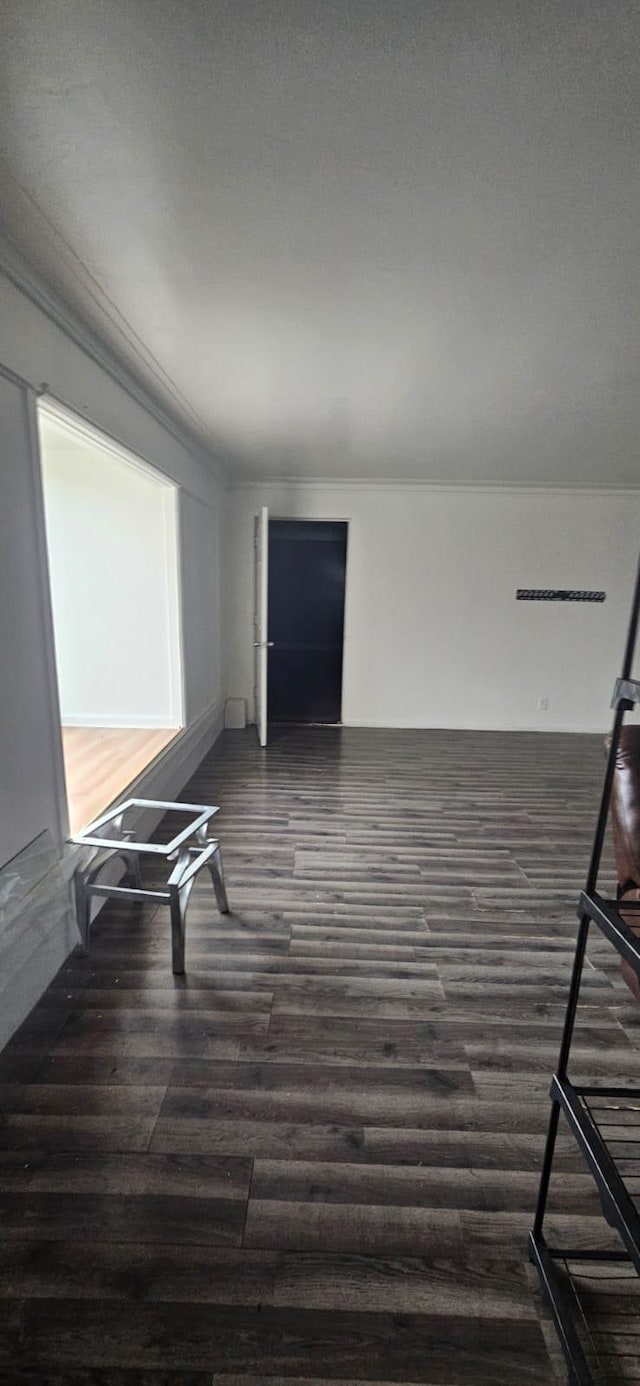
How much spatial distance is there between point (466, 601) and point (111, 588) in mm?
3335

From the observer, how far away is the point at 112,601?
3.87m

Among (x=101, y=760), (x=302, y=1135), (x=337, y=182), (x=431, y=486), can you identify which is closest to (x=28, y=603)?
(x=337, y=182)

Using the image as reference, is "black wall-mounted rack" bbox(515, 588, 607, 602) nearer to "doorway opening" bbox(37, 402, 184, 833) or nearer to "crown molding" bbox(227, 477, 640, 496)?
"crown molding" bbox(227, 477, 640, 496)

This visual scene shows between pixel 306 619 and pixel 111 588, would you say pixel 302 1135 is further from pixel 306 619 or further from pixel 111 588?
pixel 306 619

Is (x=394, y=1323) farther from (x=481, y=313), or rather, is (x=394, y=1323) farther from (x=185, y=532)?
(x=185, y=532)

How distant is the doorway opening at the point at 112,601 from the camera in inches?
143

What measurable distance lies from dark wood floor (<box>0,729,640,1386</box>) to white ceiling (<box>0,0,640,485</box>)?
242cm

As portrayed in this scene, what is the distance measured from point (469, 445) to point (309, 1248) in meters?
4.12

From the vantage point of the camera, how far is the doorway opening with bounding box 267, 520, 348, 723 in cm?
541

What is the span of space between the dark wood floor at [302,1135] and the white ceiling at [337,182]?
2.42 metres

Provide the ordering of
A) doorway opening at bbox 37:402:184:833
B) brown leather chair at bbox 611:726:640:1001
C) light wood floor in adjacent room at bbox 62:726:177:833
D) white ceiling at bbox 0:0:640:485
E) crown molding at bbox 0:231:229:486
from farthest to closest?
doorway opening at bbox 37:402:184:833, light wood floor in adjacent room at bbox 62:726:177:833, brown leather chair at bbox 611:726:640:1001, crown molding at bbox 0:231:229:486, white ceiling at bbox 0:0:640:485

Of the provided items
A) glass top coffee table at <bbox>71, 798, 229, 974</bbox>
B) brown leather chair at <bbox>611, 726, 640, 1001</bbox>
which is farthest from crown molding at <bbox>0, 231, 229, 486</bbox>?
brown leather chair at <bbox>611, 726, 640, 1001</bbox>

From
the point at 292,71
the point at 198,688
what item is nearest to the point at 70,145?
the point at 292,71

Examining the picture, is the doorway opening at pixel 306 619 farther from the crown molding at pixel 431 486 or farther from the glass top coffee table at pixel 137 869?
the glass top coffee table at pixel 137 869
